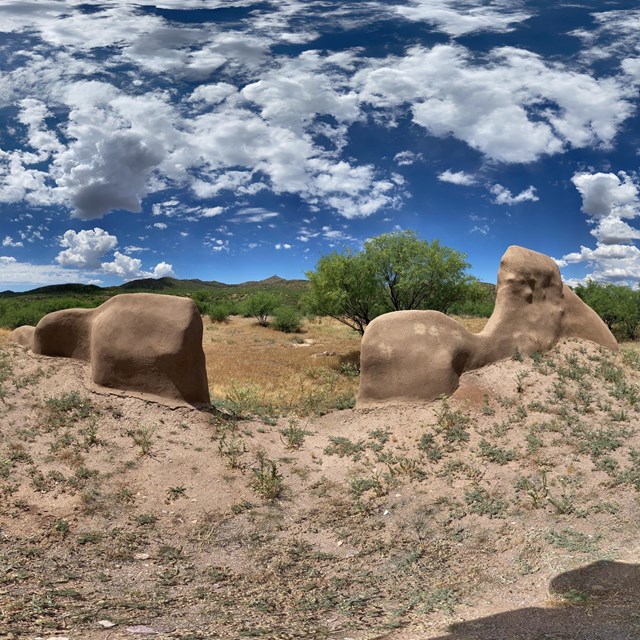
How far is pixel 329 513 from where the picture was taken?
28.0 feet

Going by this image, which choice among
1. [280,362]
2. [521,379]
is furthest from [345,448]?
[280,362]

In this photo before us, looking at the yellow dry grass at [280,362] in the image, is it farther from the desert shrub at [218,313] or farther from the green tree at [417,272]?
the green tree at [417,272]

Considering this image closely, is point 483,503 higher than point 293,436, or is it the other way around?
point 483,503

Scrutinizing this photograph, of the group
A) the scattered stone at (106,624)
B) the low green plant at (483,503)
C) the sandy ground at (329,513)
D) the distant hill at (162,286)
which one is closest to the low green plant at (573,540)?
the sandy ground at (329,513)

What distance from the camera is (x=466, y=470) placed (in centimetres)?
948

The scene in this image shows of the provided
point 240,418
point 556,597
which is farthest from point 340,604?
point 240,418

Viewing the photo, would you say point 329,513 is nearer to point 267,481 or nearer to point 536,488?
point 267,481

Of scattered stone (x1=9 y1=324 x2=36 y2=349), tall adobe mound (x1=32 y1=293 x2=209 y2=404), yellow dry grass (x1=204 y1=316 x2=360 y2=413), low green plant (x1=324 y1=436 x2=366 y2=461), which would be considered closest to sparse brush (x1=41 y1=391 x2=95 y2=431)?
tall adobe mound (x1=32 y1=293 x2=209 y2=404)

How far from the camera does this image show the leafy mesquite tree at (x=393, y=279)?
A: 2470 centimetres

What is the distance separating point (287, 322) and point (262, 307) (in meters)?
3.99

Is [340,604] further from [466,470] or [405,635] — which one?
[466,470]

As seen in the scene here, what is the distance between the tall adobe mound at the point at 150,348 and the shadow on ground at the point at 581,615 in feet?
24.3

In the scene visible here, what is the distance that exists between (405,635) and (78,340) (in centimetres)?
960

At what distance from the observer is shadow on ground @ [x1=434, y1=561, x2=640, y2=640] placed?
4.64m
